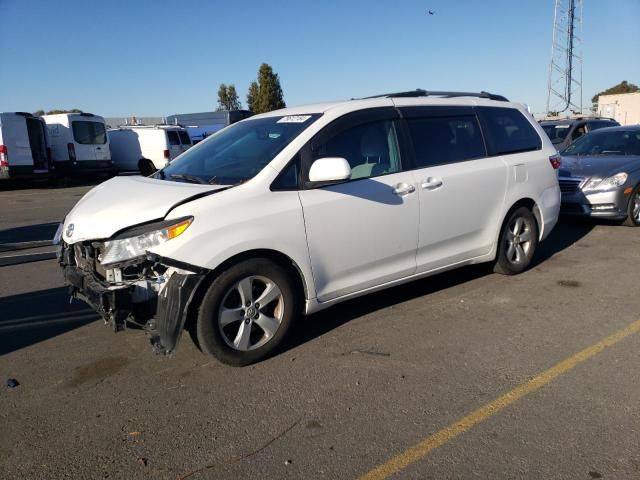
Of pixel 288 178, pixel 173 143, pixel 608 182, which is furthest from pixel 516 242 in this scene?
pixel 173 143

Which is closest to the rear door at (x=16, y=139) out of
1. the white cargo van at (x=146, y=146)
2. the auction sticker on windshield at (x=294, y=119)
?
the white cargo van at (x=146, y=146)

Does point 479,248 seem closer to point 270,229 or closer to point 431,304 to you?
point 431,304

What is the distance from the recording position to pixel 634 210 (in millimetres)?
8047

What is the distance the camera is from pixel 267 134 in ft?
14.2

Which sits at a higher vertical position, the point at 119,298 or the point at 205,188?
the point at 205,188

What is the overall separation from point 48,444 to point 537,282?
14.9 ft

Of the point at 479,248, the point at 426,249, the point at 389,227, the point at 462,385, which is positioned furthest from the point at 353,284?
the point at 479,248

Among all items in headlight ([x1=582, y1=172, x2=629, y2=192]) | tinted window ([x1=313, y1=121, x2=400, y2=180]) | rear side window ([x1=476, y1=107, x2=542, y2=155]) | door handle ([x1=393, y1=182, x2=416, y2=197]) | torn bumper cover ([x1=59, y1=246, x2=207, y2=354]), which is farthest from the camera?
headlight ([x1=582, y1=172, x2=629, y2=192])

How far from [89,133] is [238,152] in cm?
1729

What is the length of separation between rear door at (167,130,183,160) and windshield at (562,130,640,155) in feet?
52.0

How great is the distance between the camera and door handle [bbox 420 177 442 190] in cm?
451

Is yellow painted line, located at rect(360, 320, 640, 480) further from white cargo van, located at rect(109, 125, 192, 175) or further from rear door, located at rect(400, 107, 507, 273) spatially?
white cargo van, located at rect(109, 125, 192, 175)

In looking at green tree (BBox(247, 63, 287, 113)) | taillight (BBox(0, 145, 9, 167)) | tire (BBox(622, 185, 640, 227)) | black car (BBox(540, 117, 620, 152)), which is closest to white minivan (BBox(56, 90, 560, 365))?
tire (BBox(622, 185, 640, 227))

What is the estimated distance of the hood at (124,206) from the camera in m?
3.47
